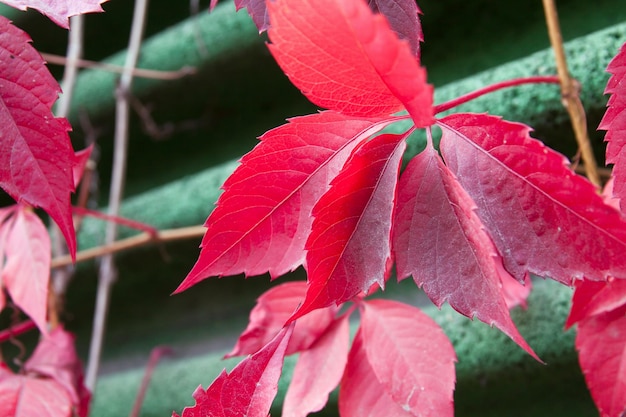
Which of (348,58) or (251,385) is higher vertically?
(348,58)

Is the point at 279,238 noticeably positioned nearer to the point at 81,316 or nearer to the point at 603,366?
the point at 603,366

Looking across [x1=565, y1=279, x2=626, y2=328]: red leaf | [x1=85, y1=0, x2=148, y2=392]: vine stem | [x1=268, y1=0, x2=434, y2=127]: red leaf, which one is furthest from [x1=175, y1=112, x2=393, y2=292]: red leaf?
[x1=85, y1=0, x2=148, y2=392]: vine stem

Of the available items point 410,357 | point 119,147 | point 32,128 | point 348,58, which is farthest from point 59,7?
point 119,147

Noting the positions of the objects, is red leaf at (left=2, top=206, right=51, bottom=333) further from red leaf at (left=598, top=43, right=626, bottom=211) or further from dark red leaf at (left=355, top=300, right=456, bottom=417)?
red leaf at (left=598, top=43, right=626, bottom=211)

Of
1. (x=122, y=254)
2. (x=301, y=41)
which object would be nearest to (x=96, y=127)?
(x=122, y=254)

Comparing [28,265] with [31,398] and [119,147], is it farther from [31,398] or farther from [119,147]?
[119,147]

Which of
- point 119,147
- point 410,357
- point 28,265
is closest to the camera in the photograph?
point 410,357

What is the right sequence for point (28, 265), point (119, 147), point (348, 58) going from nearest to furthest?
point (348, 58)
point (28, 265)
point (119, 147)
